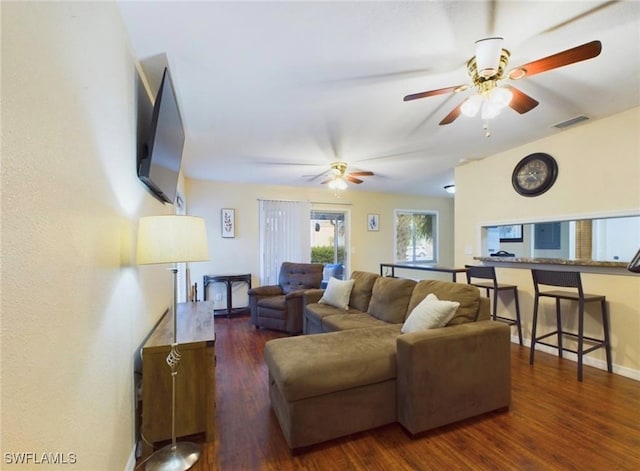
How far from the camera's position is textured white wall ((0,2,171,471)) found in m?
0.72

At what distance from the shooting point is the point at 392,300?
2.96 meters

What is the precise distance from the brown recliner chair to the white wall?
9.01 feet

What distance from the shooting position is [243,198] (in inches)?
220

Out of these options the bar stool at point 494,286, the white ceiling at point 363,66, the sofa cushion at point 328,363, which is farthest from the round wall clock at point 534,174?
the sofa cushion at point 328,363

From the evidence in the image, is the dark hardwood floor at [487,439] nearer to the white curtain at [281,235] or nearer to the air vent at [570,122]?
the air vent at [570,122]

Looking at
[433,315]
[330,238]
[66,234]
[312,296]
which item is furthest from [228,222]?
[66,234]

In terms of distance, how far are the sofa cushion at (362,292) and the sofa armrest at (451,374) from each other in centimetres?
138

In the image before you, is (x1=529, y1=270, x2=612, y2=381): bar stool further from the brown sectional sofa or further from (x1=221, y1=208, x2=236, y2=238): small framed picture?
(x1=221, y1=208, x2=236, y2=238): small framed picture

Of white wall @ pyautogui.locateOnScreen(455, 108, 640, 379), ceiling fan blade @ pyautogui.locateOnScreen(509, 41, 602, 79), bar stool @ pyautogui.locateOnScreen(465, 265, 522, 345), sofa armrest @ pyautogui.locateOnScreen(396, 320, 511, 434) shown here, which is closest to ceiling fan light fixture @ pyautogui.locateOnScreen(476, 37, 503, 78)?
ceiling fan blade @ pyautogui.locateOnScreen(509, 41, 602, 79)

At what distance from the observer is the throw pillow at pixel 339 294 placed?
11.6ft

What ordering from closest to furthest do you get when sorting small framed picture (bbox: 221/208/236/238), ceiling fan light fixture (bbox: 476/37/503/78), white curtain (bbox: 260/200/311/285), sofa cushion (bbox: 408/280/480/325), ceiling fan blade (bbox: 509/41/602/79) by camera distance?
1. ceiling fan blade (bbox: 509/41/602/79)
2. ceiling fan light fixture (bbox: 476/37/503/78)
3. sofa cushion (bbox: 408/280/480/325)
4. small framed picture (bbox: 221/208/236/238)
5. white curtain (bbox: 260/200/311/285)

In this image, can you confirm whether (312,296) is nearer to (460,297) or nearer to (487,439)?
(460,297)

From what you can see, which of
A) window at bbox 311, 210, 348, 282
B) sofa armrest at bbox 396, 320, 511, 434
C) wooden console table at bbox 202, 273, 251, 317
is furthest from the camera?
window at bbox 311, 210, 348, 282

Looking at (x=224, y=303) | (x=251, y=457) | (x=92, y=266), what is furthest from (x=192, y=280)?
(x=92, y=266)
